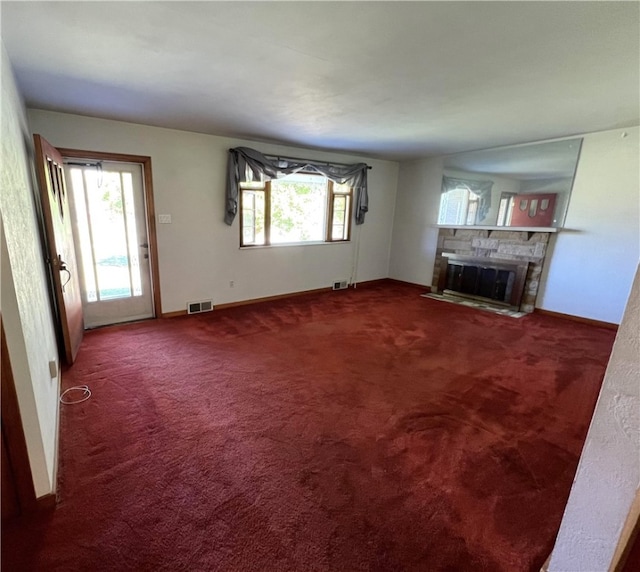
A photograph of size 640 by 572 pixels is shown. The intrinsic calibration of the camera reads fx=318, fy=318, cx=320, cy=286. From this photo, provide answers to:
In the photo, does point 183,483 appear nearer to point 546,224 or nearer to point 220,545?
point 220,545

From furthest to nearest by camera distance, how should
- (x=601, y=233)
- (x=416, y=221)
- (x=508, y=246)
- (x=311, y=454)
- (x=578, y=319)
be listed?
(x=416, y=221) < (x=508, y=246) < (x=578, y=319) < (x=601, y=233) < (x=311, y=454)

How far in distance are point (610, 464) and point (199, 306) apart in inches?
164

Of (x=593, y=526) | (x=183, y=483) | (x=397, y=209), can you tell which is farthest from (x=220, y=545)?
(x=397, y=209)

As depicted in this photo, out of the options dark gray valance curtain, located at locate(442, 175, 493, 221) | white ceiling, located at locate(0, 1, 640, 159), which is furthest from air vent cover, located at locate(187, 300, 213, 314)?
dark gray valance curtain, located at locate(442, 175, 493, 221)

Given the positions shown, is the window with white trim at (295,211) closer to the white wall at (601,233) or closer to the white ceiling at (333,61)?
the white ceiling at (333,61)

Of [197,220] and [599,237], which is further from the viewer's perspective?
[197,220]

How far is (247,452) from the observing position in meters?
1.85

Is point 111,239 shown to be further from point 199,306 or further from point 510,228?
point 510,228

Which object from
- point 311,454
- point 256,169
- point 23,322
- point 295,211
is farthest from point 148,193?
point 311,454

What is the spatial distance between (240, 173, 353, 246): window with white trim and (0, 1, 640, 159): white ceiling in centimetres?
139

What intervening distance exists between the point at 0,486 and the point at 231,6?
2.26 metres

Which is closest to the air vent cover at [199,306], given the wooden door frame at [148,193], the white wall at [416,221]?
the wooden door frame at [148,193]

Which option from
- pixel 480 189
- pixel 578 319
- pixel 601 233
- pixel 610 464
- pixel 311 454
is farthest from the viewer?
pixel 480 189

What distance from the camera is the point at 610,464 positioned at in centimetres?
101
